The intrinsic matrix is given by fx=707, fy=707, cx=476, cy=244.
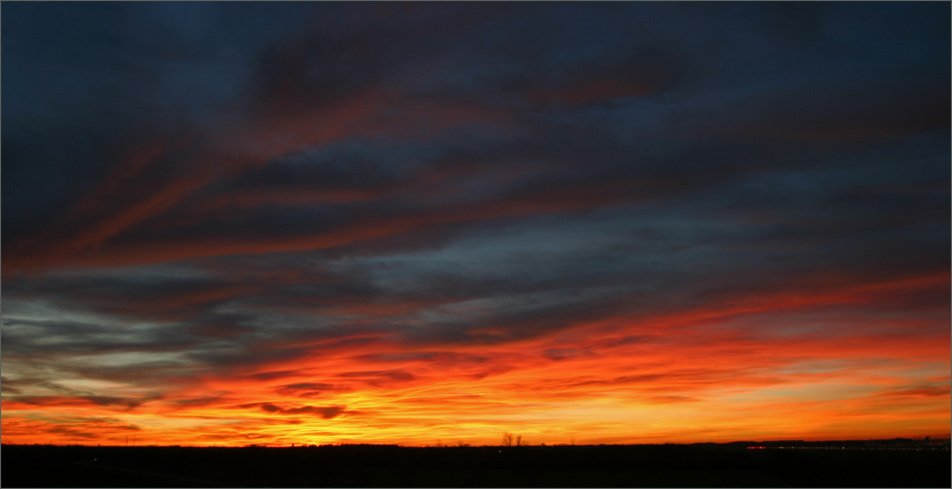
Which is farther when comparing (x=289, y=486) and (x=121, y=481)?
(x=121, y=481)

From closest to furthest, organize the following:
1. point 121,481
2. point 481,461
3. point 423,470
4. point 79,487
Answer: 1. point 79,487
2. point 121,481
3. point 423,470
4. point 481,461

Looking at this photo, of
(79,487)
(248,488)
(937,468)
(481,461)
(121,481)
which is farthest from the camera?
(481,461)

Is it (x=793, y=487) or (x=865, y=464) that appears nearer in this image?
(x=793, y=487)

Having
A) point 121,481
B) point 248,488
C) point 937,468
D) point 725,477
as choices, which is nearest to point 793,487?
point 725,477

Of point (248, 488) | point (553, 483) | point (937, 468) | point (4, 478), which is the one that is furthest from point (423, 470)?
point (937, 468)

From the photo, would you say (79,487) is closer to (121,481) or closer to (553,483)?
(121,481)

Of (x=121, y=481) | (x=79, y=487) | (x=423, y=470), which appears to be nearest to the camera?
(x=79, y=487)

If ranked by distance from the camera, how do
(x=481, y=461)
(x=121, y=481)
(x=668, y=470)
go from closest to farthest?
(x=121, y=481)
(x=668, y=470)
(x=481, y=461)

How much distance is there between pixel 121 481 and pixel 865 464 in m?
101

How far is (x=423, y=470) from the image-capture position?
4400 inches

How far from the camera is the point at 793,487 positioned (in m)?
79.4

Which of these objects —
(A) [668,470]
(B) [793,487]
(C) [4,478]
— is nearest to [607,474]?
(A) [668,470]

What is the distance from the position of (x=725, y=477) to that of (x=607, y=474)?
16.2m

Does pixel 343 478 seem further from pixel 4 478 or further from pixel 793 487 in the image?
pixel 793 487
